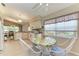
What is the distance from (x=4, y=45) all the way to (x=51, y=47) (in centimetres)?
67

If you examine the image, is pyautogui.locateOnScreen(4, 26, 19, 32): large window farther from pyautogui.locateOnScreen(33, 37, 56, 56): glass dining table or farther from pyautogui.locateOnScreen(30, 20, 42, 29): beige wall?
pyautogui.locateOnScreen(33, 37, 56, 56): glass dining table

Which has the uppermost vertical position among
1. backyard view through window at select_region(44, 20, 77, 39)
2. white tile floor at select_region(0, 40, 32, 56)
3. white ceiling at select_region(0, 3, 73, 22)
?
white ceiling at select_region(0, 3, 73, 22)

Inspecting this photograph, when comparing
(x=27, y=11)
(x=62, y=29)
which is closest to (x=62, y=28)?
(x=62, y=29)

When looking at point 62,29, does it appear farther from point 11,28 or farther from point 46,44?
point 11,28

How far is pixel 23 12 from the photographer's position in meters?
1.76

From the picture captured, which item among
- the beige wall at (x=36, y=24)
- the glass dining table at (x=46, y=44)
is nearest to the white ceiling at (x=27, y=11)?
the beige wall at (x=36, y=24)

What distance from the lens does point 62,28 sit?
5.92ft

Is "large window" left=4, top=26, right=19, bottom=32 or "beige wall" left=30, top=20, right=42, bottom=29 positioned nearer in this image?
"large window" left=4, top=26, right=19, bottom=32

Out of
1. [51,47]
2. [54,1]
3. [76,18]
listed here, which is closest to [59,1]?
[54,1]

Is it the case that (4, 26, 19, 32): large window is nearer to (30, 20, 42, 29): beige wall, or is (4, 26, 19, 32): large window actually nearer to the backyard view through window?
(30, 20, 42, 29): beige wall

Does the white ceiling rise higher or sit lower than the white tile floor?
higher

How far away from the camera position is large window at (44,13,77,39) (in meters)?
1.77

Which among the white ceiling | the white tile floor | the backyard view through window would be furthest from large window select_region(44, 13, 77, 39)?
the white tile floor

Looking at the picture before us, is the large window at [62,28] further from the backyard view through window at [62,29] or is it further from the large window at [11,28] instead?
the large window at [11,28]
